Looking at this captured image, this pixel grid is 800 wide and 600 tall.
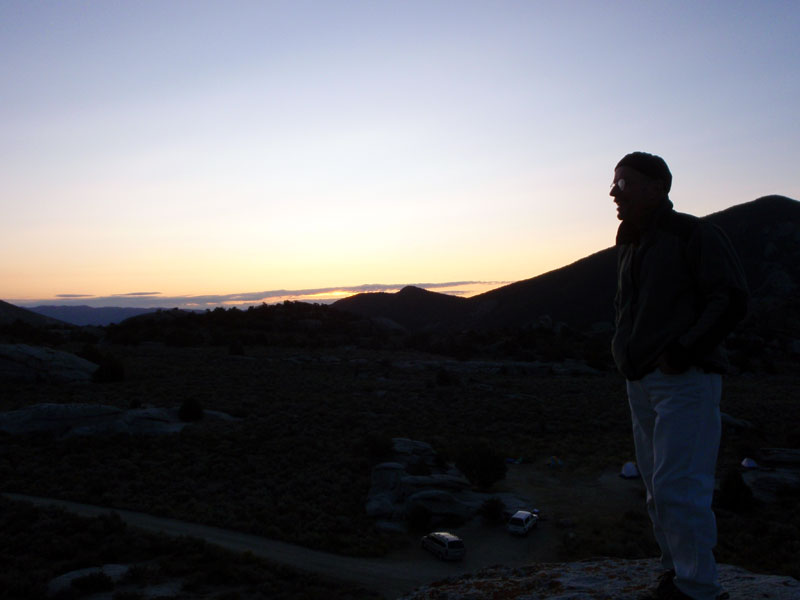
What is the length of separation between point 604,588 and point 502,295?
107 metres

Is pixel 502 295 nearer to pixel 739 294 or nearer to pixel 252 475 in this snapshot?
pixel 252 475

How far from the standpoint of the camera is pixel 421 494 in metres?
15.3

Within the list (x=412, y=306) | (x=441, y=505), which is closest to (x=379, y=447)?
A: (x=441, y=505)

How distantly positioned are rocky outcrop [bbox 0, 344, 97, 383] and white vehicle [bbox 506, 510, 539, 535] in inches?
1053

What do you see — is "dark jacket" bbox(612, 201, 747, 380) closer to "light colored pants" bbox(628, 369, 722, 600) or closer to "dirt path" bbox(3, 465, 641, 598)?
"light colored pants" bbox(628, 369, 722, 600)

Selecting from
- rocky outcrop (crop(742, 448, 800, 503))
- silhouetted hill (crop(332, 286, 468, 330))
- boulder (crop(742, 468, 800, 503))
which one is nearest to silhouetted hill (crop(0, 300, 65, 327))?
silhouetted hill (crop(332, 286, 468, 330))

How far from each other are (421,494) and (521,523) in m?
2.85

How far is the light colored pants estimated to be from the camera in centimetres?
311

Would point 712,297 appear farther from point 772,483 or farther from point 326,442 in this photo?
point 326,442

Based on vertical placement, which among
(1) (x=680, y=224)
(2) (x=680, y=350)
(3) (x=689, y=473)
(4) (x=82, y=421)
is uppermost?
(1) (x=680, y=224)

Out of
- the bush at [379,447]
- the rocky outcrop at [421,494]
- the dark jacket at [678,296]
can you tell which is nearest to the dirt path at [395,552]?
the rocky outcrop at [421,494]

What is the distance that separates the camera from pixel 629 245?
3879 mm

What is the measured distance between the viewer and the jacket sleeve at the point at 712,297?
121 inches

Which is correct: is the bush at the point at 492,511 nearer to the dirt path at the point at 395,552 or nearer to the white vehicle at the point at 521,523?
the dirt path at the point at 395,552
